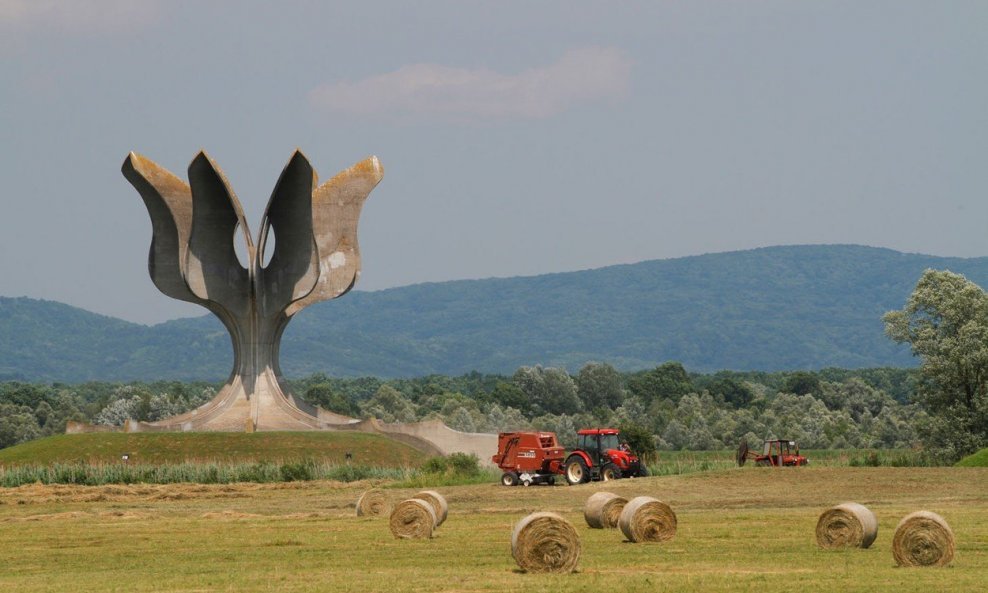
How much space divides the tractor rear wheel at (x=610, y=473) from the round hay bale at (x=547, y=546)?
21.9 m

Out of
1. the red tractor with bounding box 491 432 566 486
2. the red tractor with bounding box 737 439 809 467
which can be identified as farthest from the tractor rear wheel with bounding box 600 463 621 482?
the red tractor with bounding box 737 439 809 467

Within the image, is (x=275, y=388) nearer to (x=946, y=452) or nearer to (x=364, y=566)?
(x=946, y=452)

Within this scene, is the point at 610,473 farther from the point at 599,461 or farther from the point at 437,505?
the point at 437,505

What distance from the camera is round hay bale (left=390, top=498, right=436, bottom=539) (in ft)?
86.5

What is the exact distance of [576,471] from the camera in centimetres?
4241

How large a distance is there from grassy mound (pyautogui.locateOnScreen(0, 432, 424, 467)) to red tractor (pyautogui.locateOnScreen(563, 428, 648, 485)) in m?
13.3

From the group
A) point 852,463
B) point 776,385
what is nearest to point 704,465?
point 852,463

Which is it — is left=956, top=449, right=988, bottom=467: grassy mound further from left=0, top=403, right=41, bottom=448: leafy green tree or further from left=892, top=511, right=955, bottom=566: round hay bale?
left=0, top=403, right=41, bottom=448: leafy green tree

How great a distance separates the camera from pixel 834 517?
938 inches

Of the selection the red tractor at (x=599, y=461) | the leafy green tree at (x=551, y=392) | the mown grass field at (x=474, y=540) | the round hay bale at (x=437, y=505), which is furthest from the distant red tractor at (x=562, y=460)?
the leafy green tree at (x=551, y=392)

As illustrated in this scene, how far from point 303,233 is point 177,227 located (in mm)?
4736

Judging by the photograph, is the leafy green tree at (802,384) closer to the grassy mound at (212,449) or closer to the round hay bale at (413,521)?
the grassy mound at (212,449)

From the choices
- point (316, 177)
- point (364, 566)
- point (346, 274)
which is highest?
point (316, 177)

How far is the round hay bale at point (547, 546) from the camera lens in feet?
68.0
